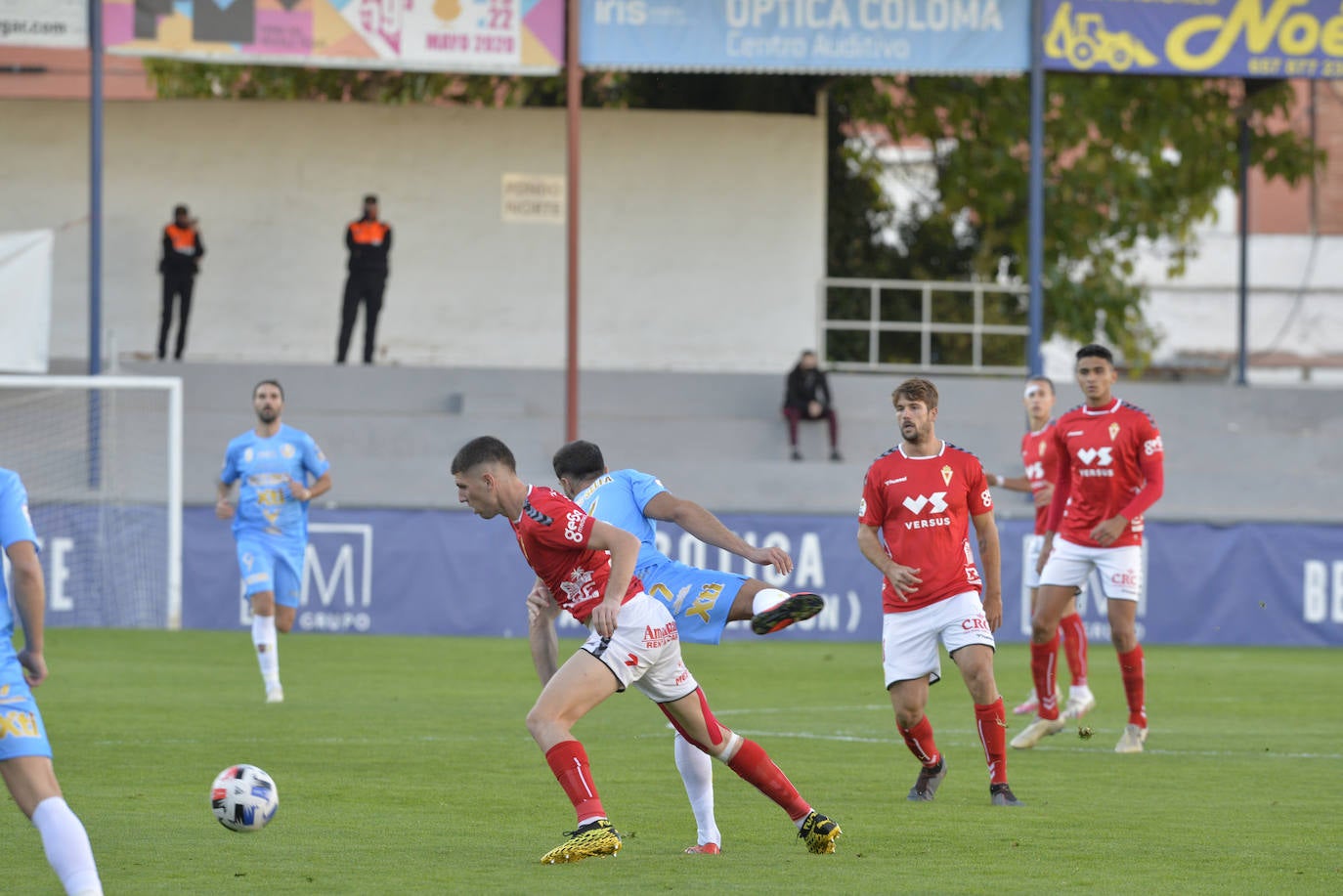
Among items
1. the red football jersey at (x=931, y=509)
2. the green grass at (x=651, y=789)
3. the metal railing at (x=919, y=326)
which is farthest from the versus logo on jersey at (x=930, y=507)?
the metal railing at (x=919, y=326)

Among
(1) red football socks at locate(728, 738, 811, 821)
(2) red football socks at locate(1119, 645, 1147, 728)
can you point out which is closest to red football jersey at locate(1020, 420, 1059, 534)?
(2) red football socks at locate(1119, 645, 1147, 728)

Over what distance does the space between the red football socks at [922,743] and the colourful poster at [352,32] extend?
15.1m

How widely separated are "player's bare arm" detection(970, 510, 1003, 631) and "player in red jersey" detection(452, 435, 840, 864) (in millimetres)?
2074

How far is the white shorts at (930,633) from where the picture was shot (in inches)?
357

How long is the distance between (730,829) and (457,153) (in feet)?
77.0

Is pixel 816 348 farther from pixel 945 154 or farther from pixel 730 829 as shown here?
pixel 730 829

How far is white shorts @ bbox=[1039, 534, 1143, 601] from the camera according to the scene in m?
11.5

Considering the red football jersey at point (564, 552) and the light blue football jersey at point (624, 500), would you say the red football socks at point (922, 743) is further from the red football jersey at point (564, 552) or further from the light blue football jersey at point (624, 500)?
the red football jersey at point (564, 552)

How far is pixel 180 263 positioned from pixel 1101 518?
1817 centimetres

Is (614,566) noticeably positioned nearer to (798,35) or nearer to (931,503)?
(931,503)

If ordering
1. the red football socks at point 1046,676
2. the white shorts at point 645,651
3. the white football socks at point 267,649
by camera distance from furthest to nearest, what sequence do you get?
the white football socks at point 267,649
the red football socks at point 1046,676
the white shorts at point 645,651

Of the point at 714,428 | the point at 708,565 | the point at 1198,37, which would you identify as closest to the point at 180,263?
the point at 714,428

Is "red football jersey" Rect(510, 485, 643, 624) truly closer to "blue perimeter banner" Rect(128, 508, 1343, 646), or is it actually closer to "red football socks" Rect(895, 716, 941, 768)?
"red football socks" Rect(895, 716, 941, 768)

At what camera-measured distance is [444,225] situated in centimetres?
3059
